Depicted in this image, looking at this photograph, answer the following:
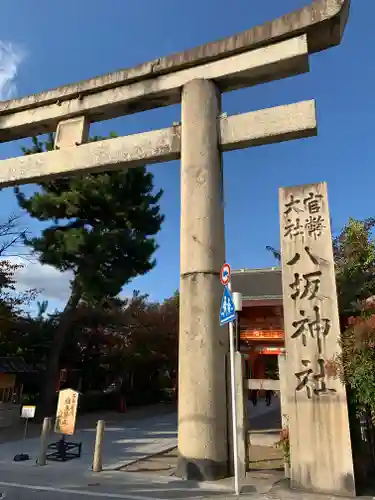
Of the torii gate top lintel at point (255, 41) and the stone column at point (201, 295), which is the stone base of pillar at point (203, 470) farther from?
the torii gate top lintel at point (255, 41)

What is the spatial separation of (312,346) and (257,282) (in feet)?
35.8

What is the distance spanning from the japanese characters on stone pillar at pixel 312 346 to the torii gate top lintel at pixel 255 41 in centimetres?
291

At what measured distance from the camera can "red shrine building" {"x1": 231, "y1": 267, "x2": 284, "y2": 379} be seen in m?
12.6

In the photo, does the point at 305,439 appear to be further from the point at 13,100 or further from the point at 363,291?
the point at 13,100

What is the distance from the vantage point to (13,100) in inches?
364

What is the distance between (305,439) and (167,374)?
22.9 metres

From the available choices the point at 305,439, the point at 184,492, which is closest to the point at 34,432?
the point at 184,492

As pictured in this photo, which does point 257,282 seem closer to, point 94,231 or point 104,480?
point 94,231

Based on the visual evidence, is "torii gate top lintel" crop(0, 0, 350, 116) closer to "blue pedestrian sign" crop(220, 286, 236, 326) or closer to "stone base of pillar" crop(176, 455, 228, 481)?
"blue pedestrian sign" crop(220, 286, 236, 326)

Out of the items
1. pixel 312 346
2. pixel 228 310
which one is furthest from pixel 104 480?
pixel 312 346

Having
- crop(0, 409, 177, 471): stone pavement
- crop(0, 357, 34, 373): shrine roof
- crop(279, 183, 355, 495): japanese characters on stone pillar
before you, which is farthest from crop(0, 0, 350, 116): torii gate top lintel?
crop(0, 357, 34, 373): shrine roof

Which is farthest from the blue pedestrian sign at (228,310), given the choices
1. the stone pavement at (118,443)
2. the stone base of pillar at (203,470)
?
the stone pavement at (118,443)

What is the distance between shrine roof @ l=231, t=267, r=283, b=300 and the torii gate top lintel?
8.78 m

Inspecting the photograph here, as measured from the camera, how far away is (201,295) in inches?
255
